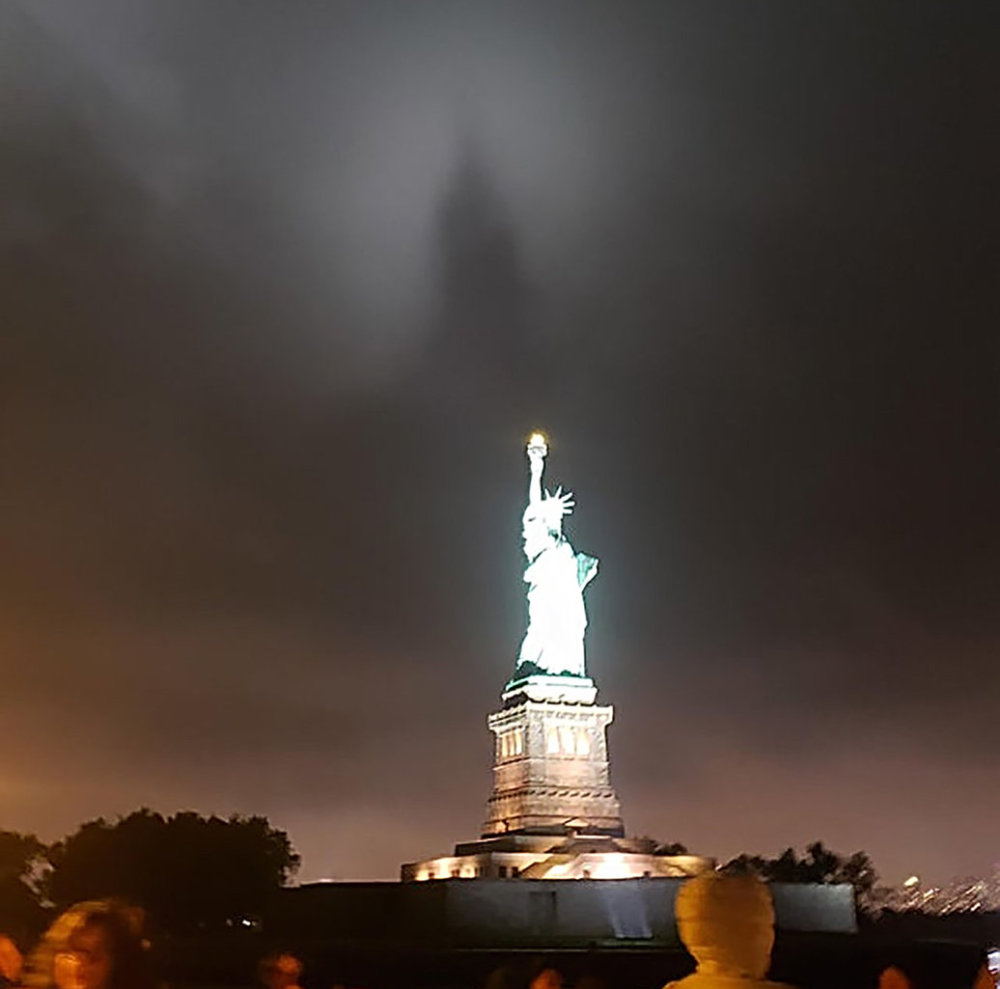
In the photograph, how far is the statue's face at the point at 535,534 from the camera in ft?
164

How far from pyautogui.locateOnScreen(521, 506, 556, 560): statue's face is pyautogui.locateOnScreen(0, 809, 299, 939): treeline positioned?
677 inches

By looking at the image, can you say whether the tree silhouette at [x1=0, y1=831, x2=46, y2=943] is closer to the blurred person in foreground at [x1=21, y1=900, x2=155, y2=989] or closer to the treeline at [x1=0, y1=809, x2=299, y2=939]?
the treeline at [x1=0, y1=809, x2=299, y2=939]

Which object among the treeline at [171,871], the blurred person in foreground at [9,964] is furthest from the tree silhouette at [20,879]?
the blurred person in foreground at [9,964]

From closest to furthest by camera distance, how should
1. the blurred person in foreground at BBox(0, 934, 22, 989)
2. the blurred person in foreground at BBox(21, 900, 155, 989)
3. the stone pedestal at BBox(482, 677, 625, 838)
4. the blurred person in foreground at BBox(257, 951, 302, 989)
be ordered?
the blurred person in foreground at BBox(21, 900, 155, 989) < the blurred person in foreground at BBox(0, 934, 22, 989) < the blurred person in foreground at BBox(257, 951, 302, 989) < the stone pedestal at BBox(482, 677, 625, 838)

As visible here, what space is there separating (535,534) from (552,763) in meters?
9.72

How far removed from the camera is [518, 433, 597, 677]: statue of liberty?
48125 mm

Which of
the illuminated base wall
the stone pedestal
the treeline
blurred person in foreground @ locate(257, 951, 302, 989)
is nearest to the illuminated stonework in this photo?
the stone pedestal

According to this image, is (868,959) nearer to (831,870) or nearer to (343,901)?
(343,901)

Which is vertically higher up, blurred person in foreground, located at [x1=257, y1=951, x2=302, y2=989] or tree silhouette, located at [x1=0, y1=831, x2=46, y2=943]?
tree silhouette, located at [x1=0, y1=831, x2=46, y2=943]

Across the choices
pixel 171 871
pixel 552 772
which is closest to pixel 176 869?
pixel 171 871

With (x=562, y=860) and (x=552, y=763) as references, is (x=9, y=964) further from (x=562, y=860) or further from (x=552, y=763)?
(x=552, y=763)

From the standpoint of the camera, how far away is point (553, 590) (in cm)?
4888

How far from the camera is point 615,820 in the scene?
148 feet

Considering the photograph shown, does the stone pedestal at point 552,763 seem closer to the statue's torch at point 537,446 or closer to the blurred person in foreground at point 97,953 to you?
the statue's torch at point 537,446
